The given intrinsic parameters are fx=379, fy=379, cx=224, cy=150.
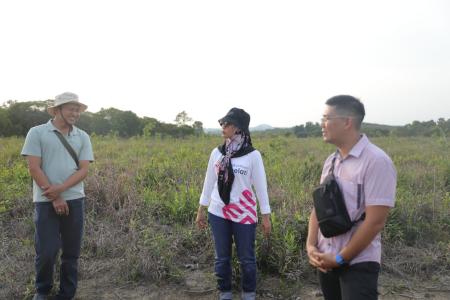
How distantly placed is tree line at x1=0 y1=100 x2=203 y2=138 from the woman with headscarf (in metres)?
12.9

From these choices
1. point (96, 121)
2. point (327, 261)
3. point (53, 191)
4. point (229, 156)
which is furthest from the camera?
point (96, 121)

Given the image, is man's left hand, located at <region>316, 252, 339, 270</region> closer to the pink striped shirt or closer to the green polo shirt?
the pink striped shirt

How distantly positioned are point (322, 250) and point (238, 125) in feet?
4.09

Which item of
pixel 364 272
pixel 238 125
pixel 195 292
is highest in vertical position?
pixel 238 125

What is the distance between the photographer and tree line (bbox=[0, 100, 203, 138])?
65.7ft

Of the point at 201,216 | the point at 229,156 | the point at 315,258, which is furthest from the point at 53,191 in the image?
the point at 315,258

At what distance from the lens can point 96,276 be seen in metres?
3.71

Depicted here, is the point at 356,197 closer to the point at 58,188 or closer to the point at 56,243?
the point at 58,188

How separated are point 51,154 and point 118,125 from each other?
78.5ft

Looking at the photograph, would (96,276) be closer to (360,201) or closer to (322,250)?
(322,250)

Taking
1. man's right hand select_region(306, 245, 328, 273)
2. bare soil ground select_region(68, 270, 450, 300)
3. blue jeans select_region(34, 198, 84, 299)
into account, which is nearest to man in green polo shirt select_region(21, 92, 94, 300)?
blue jeans select_region(34, 198, 84, 299)

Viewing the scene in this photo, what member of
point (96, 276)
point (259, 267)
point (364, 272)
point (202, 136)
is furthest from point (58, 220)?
point (202, 136)

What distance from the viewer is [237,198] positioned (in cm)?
300

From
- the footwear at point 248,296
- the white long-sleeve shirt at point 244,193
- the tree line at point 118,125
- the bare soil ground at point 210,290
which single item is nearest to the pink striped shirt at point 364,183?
the white long-sleeve shirt at point 244,193
